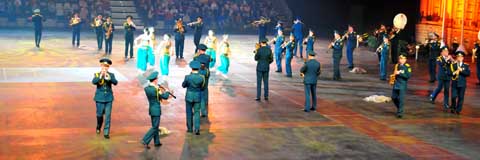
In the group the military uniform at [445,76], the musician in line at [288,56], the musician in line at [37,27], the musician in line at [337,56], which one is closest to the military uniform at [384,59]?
the musician in line at [337,56]

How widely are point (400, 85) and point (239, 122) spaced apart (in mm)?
4096

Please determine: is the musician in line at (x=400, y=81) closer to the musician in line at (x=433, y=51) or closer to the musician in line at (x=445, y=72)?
the musician in line at (x=445, y=72)

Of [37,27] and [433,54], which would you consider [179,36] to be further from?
[433,54]

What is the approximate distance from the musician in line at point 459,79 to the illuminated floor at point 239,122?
1.20 ft

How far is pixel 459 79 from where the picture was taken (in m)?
17.6

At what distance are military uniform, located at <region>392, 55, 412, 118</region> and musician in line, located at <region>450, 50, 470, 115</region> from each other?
1485 millimetres

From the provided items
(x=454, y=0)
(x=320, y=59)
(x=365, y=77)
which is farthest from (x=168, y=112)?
(x=454, y=0)

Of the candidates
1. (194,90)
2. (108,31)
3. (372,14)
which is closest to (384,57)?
(194,90)

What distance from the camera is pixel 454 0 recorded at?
114 ft

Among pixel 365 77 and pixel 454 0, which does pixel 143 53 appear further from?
pixel 454 0

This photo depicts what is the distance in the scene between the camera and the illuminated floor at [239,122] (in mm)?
13141

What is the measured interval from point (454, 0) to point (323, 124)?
2133cm

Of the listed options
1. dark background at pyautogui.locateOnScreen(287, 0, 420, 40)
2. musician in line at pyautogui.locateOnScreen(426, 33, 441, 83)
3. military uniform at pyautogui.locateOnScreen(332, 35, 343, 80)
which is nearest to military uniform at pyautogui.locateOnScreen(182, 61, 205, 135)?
military uniform at pyautogui.locateOnScreen(332, 35, 343, 80)

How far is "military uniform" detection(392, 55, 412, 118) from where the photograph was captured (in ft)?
54.8
